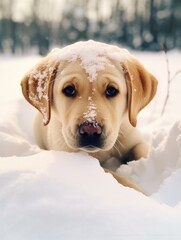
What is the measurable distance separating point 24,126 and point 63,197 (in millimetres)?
3165

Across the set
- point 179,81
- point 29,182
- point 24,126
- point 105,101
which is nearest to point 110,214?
point 29,182

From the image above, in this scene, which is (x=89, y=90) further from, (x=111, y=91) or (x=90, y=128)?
(x=90, y=128)

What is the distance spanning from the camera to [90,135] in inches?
111

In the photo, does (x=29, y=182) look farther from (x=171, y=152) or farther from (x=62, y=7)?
(x=62, y=7)

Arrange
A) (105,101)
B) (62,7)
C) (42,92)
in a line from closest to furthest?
1. (105,101)
2. (42,92)
3. (62,7)

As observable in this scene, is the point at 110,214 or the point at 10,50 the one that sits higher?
the point at 110,214

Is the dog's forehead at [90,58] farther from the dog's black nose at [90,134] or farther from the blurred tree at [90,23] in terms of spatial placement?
the blurred tree at [90,23]

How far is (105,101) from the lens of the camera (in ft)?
9.98

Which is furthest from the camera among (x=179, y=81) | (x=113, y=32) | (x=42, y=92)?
(x=113, y=32)

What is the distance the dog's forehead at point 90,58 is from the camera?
10.3ft

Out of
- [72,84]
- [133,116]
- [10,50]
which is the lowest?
[10,50]

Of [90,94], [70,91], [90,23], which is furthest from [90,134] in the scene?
[90,23]

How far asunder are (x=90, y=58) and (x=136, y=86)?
431 mm

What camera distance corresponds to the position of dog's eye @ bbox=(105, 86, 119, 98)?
3127 millimetres
